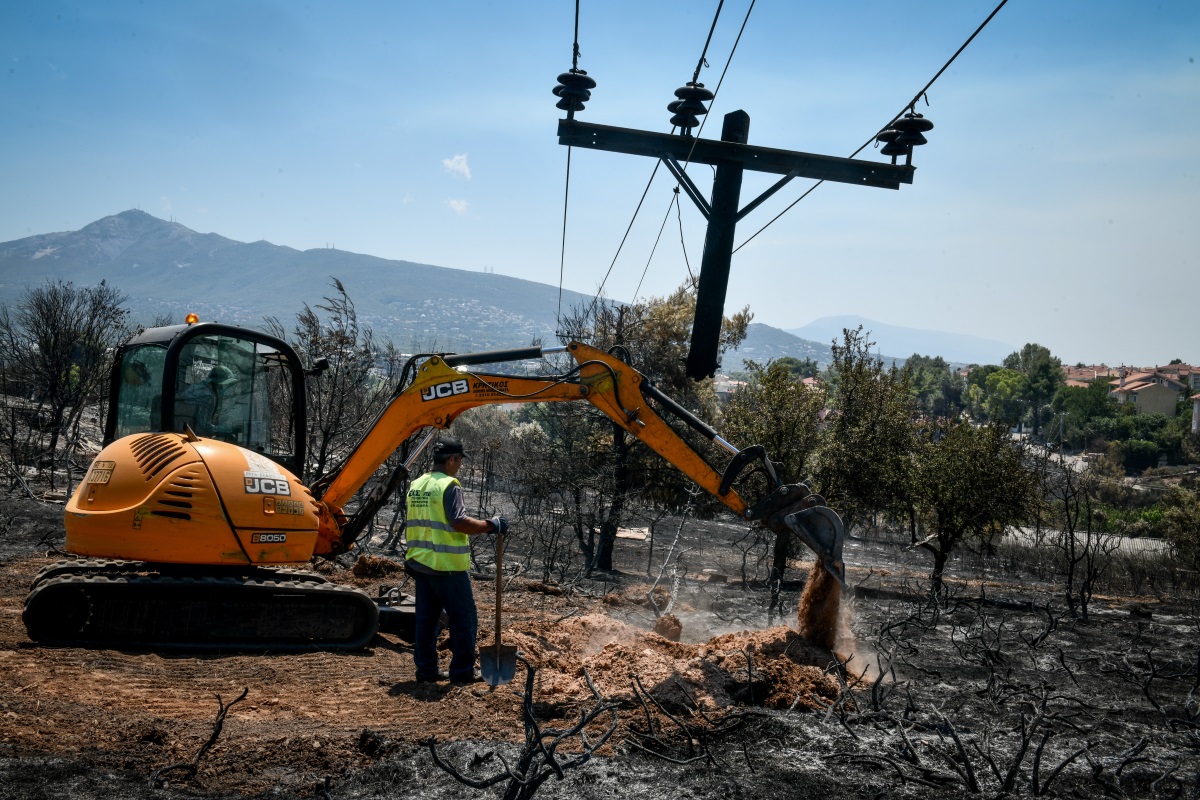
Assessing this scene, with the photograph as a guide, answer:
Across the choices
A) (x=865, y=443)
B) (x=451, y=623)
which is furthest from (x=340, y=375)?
(x=451, y=623)

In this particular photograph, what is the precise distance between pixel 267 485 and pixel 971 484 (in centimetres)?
1791

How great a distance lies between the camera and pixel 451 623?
299 inches

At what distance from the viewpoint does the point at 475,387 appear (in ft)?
28.8

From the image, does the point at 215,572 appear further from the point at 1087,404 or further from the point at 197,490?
the point at 1087,404

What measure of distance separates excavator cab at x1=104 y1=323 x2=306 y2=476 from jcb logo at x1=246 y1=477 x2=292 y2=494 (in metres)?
0.68

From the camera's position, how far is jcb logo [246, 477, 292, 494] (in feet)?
26.3

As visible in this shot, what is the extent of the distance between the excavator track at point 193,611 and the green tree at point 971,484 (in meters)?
16.4

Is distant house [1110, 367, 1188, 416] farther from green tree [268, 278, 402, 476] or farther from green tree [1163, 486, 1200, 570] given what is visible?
green tree [268, 278, 402, 476]

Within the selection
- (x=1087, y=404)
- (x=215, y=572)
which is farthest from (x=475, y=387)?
(x=1087, y=404)

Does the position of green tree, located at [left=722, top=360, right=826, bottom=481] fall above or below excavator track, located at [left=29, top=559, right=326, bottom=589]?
above

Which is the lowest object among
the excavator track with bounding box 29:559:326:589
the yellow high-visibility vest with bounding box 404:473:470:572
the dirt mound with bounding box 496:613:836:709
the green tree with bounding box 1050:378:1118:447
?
the dirt mound with bounding box 496:613:836:709

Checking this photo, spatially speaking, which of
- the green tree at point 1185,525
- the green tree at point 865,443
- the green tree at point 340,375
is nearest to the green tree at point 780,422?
the green tree at point 865,443

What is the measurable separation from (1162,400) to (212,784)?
13086 cm

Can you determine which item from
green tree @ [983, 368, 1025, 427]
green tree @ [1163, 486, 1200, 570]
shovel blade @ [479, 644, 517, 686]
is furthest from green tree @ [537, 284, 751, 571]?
green tree @ [983, 368, 1025, 427]
